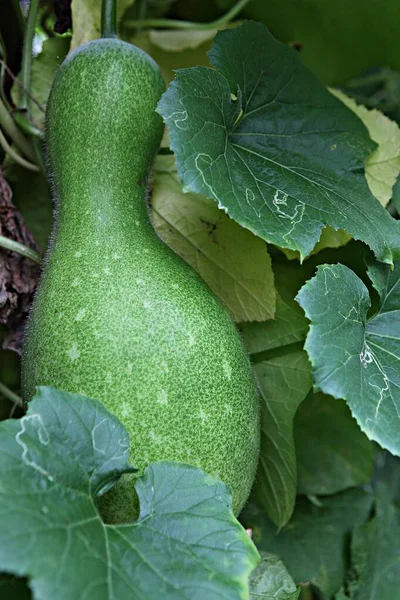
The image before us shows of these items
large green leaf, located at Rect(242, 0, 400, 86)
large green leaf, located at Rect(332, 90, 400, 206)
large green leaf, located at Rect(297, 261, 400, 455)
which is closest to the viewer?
large green leaf, located at Rect(297, 261, 400, 455)

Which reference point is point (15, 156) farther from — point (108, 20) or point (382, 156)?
point (382, 156)

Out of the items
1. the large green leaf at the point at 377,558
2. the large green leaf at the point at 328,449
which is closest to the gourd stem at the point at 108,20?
the large green leaf at the point at 328,449

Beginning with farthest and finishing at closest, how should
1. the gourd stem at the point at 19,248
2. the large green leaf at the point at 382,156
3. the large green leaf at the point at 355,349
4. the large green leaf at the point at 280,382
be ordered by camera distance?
the large green leaf at the point at 382,156 < the large green leaf at the point at 280,382 < the gourd stem at the point at 19,248 < the large green leaf at the point at 355,349

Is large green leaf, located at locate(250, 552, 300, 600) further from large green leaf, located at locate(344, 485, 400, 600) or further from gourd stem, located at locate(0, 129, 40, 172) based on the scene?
gourd stem, located at locate(0, 129, 40, 172)

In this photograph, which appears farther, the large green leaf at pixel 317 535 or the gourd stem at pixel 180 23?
the large green leaf at pixel 317 535

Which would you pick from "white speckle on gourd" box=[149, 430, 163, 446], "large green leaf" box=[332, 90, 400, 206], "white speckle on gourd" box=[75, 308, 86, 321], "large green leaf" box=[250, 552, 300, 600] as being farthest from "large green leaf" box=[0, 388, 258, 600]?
"large green leaf" box=[332, 90, 400, 206]

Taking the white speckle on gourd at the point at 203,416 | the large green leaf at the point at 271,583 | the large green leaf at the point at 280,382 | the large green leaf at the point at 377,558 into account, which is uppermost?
the white speckle on gourd at the point at 203,416

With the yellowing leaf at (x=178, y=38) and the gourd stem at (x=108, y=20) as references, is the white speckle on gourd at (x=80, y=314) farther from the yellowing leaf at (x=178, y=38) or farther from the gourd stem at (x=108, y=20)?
Result: the yellowing leaf at (x=178, y=38)
